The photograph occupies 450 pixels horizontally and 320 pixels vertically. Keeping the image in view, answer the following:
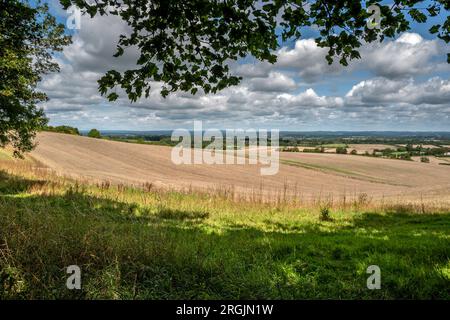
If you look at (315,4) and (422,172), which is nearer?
(315,4)

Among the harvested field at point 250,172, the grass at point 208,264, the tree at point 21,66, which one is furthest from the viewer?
the harvested field at point 250,172

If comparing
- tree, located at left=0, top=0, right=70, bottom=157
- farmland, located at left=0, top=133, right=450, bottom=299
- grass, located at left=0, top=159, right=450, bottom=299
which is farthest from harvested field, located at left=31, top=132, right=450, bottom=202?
grass, located at left=0, top=159, right=450, bottom=299

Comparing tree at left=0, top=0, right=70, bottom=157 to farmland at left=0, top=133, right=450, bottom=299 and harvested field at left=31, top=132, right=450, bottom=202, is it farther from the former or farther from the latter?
harvested field at left=31, top=132, right=450, bottom=202

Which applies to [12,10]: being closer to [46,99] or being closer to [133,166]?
[46,99]

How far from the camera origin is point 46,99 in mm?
19797

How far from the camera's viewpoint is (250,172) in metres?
49.8

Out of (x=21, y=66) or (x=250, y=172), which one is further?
(x=250, y=172)

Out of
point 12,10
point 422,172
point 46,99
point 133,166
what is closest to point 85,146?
point 133,166

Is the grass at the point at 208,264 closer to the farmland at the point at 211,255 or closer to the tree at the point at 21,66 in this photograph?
the farmland at the point at 211,255

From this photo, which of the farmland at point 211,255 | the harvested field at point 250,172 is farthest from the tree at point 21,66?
the harvested field at point 250,172

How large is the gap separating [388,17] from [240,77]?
9.32ft

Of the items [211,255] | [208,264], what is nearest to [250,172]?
[211,255]

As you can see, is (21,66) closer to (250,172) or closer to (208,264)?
(208,264)

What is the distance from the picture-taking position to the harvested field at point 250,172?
1550 inches
